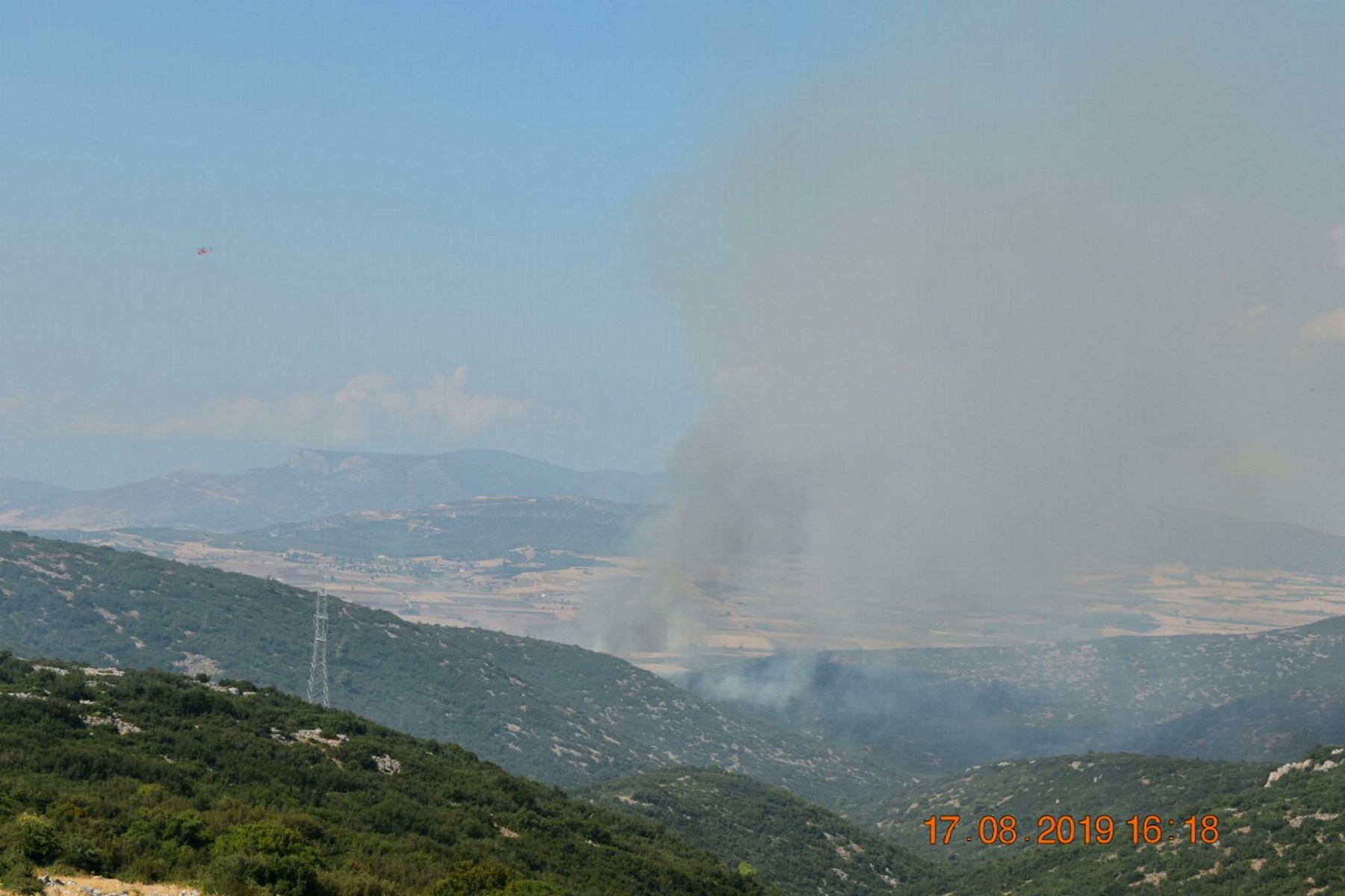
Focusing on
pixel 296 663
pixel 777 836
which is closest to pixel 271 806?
pixel 777 836

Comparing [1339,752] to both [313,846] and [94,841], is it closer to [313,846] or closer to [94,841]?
[313,846]

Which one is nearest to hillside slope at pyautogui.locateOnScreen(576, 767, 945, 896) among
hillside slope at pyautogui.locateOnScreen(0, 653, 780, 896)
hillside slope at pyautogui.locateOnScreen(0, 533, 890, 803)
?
hillside slope at pyautogui.locateOnScreen(0, 653, 780, 896)

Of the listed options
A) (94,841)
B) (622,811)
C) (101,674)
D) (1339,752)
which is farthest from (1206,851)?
(101,674)

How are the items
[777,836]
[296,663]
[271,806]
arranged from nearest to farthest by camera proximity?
1. [271,806]
2. [777,836]
3. [296,663]

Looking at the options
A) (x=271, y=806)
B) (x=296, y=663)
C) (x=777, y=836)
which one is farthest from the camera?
(x=296, y=663)

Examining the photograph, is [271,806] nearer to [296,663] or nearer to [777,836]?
[777,836]

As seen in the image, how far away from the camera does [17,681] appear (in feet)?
235
